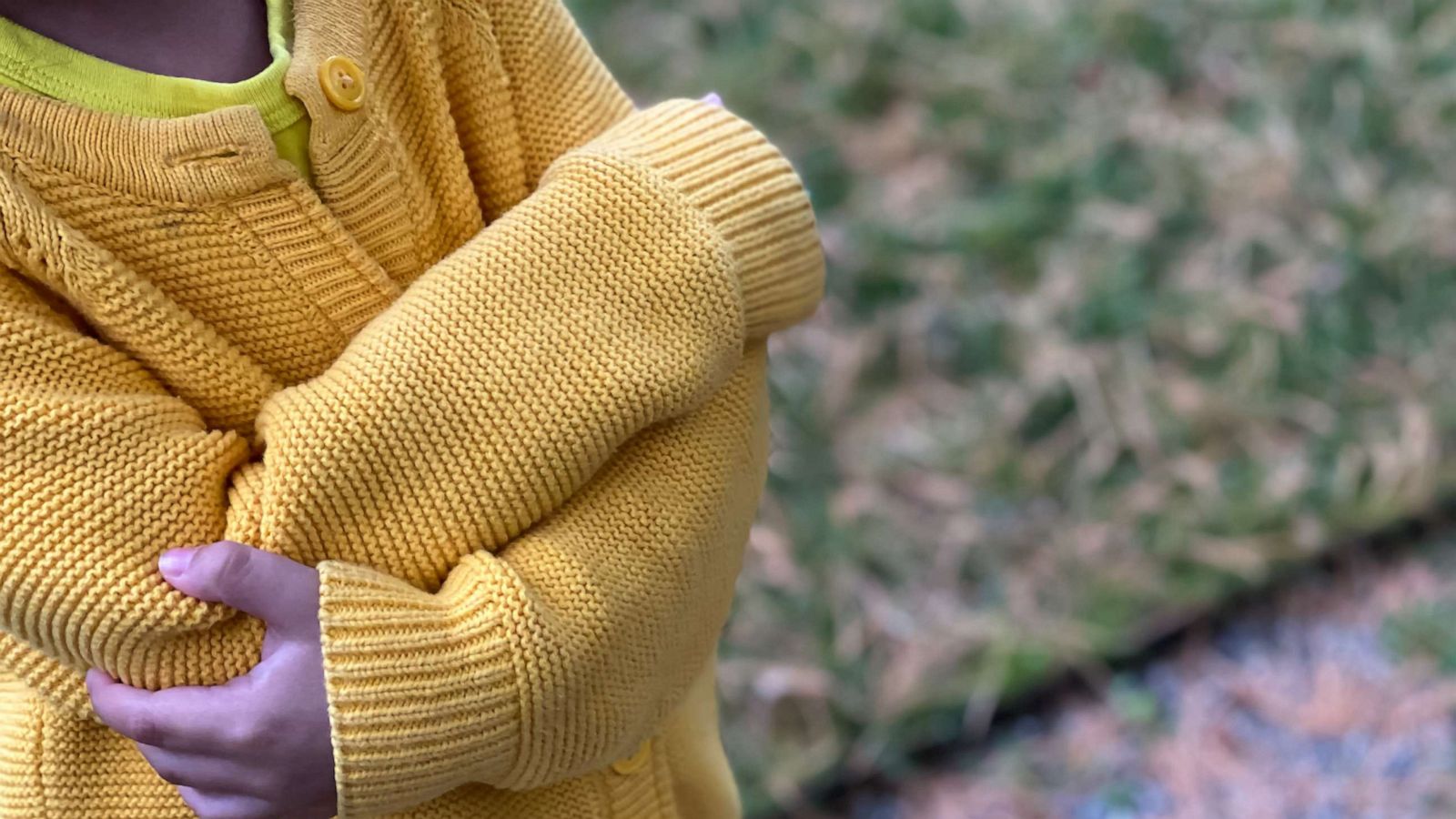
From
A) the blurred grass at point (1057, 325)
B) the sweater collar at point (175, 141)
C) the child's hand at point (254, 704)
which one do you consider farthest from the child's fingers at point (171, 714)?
the blurred grass at point (1057, 325)

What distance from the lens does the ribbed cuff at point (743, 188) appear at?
0.65 metres

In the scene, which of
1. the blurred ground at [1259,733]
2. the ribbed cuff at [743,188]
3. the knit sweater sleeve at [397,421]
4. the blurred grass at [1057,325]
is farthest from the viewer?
the blurred grass at [1057,325]

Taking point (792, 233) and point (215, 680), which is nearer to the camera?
point (215, 680)

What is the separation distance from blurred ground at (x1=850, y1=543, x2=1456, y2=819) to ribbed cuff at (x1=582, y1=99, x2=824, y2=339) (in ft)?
3.08

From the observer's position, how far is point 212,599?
20.9 inches

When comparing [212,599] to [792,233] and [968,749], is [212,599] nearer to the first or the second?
[792,233]

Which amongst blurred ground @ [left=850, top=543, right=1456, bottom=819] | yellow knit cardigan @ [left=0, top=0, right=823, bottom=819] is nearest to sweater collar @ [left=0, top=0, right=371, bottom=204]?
yellow knit cardigan @ [left=0, top=0, right=823, bottom=819]

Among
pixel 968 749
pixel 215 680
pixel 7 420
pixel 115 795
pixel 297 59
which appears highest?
pixel 297 59

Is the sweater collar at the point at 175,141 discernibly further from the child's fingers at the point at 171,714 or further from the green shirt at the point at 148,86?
the child's fingers at the point at 171,714

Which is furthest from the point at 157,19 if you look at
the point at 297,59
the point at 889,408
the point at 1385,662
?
the point at 1385,662

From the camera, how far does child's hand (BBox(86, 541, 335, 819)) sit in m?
0.53

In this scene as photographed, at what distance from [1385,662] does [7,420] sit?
5.13 feet

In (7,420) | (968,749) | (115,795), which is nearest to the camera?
(7,420)

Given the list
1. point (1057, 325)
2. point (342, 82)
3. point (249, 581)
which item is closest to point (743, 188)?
point (342, 82)
